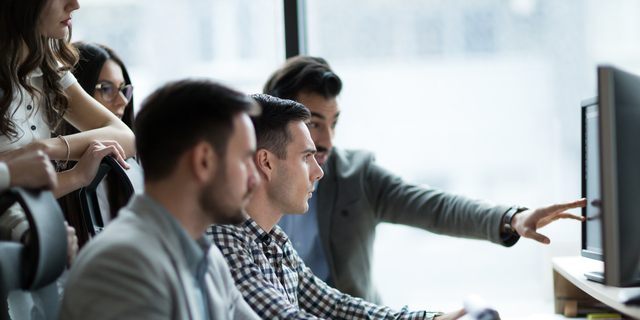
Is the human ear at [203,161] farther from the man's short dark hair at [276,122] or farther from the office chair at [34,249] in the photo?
the man's short dark hair at [276,122]

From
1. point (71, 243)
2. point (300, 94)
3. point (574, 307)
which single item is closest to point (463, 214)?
point (574, 307)

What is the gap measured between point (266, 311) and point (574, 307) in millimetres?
939

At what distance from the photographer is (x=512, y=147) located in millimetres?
2514

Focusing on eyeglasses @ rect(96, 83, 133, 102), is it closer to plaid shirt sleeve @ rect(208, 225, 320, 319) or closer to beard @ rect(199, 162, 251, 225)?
plaid shirt sleeve @ rect(208, 225, 320, 319)

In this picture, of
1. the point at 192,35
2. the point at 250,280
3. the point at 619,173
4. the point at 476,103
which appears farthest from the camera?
the point at 192,35

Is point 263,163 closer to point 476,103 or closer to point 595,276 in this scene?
point 595,276

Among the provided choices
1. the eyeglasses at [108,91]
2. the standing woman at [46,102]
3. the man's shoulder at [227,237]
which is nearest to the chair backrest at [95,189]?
the standing woman at [46,102]

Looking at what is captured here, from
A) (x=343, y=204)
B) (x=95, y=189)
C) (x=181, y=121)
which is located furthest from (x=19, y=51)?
(x=343, y=204)

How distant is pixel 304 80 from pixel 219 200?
4.00 feet

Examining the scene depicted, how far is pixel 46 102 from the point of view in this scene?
54.7 inches

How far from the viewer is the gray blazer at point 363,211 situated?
76.6 inches

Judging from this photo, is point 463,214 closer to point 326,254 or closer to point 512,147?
point 326,254

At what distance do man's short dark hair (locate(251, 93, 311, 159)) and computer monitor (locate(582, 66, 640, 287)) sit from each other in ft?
2.51

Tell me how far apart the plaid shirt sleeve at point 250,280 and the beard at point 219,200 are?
0.31m
